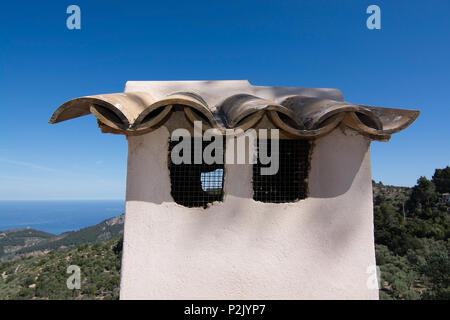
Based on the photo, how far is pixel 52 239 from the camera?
57625 mm

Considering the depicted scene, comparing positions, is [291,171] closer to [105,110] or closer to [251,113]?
[251,113]

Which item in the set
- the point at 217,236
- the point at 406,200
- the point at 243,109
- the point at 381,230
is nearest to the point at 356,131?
the point at 243,109

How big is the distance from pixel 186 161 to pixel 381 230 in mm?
24293

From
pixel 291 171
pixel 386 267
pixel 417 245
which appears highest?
pixel 291 171

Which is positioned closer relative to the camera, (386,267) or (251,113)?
(251,113)

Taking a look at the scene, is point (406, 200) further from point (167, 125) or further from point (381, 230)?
point (167, 125)

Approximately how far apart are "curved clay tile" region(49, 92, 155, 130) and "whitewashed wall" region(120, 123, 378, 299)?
34cm

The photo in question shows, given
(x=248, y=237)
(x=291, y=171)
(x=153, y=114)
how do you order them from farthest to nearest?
(x=291, y=171)
(x=248, y=237)
(x=153, y=114)

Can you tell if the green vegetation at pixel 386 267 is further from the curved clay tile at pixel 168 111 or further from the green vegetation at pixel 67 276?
the curved clay tile at pixel 168 111

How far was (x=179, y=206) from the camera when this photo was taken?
7.72ft

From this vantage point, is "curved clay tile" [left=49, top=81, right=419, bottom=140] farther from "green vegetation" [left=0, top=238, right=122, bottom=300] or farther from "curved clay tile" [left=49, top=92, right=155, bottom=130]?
"green vegetation" [left=0, top=238, right=122, bottom=300]

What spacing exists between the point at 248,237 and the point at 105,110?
1.84 metres

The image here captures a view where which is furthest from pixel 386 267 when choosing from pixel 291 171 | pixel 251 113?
pixel 251 113
